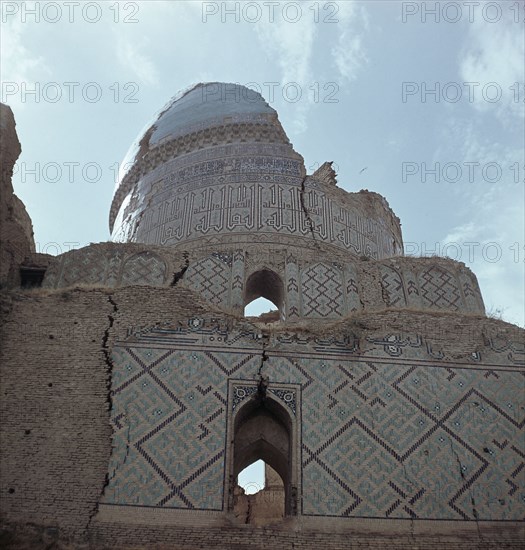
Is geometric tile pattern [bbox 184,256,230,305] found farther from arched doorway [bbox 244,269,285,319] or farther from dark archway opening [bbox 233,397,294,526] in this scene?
dark archway opening [bbox 233,397,294,526]

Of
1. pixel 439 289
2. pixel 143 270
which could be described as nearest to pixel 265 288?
pixel 143 270

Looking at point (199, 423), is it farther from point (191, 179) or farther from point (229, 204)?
point (191, 179)

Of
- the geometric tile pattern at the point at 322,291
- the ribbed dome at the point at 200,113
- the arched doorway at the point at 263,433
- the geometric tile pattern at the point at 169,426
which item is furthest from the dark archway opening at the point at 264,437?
the ribbed dome at the point at 200,113


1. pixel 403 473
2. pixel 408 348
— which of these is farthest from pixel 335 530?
pixel 408 348

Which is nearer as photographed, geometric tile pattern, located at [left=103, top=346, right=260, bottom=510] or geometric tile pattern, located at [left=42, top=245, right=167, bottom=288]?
geometric tile pattern, located at [left=103, top=346, right=260, bottom=510]

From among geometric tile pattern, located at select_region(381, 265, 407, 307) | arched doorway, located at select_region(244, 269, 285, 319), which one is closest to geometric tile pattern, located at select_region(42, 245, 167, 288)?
arched doorway, located at select_region(244, 269, 285, 319)

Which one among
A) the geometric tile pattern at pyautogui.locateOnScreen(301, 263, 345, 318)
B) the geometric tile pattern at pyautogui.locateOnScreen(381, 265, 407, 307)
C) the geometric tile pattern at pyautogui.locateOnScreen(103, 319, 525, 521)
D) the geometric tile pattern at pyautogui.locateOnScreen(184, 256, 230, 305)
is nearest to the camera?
the geometric tile pattern at pyautogui.locateOnScreen(103, 319, 525, 521)

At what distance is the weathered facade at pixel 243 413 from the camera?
5586 millimetres

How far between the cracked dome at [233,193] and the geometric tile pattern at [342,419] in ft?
9.64

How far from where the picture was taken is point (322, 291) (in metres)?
8.36

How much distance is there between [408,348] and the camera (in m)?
6.90

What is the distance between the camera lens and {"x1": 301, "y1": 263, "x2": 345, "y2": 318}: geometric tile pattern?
26.7ft

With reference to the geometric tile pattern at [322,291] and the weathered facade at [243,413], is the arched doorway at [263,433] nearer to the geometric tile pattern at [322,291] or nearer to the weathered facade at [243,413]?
the weathered facade at [243,413]

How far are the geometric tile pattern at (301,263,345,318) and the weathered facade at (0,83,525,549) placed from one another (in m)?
0.02
